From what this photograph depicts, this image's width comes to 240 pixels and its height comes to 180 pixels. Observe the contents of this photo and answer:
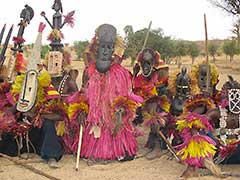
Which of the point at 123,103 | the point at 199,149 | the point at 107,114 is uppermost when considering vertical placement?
the point at 123,103

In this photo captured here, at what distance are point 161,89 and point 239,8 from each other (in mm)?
25142

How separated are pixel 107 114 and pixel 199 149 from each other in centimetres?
152

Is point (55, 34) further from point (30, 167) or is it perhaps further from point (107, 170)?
point (107, 170)

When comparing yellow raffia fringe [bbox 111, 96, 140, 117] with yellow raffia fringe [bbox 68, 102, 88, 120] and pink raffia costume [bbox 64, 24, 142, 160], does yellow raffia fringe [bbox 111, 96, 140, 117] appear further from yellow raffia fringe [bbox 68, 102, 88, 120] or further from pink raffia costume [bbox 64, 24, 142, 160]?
yellow raffia fringe [bbox 68, 102, 88, 120]

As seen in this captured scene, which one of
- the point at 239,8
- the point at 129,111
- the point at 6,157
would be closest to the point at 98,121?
the point at 129,111

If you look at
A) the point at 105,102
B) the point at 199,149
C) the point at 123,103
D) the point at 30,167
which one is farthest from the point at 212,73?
the point at 30,167

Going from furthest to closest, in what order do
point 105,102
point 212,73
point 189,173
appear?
1. point 212,73
2. point 105,102
3. point 189,173

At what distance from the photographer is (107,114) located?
22.4 ft

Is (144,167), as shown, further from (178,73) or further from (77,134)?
(178,73)

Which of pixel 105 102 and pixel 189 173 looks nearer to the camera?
pixel 189 173

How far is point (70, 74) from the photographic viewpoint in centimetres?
755

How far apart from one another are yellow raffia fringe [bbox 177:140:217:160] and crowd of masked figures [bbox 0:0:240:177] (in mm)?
12

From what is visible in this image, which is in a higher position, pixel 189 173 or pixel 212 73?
pixel 212 73

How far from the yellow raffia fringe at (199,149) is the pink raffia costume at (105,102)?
3.71ft
